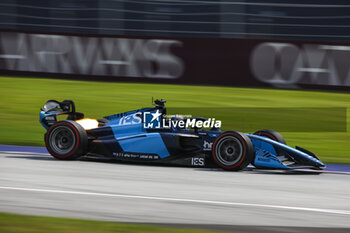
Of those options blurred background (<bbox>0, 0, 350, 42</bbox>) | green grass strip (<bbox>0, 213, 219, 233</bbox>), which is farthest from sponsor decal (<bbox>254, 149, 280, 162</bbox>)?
blurred background (<bbox>0, 0, 350, 42</bbox>)

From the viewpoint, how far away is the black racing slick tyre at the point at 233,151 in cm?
913

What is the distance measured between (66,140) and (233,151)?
8.44ft

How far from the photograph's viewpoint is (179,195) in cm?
779

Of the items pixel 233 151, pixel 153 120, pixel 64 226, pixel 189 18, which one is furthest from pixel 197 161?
pixel 189 18

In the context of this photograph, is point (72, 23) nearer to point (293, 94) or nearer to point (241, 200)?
point (293, 94)

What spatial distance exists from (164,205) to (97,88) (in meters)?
12.3

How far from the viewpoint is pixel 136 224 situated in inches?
246

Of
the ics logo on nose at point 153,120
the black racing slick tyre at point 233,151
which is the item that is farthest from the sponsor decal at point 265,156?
the ics logo on nose at point 153,120

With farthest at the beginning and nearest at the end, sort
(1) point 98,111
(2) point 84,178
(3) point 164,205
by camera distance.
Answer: (1) point 98,111, (2) point 84,178, (3) point 164,205

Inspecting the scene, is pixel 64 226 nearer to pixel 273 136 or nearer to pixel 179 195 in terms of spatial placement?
pixel 179 195

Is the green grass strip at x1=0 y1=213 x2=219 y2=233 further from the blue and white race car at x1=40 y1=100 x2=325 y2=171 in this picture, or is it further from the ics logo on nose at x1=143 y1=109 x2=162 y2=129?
the ics logo on nose at x1=143 y1=109 x2=162 y2=129

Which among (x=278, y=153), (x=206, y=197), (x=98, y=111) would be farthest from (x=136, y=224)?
(x=98, y=111)

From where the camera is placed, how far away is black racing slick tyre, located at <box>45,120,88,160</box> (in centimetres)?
999

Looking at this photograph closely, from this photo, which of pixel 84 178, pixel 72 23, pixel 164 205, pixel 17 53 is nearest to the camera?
pixel 164 205
